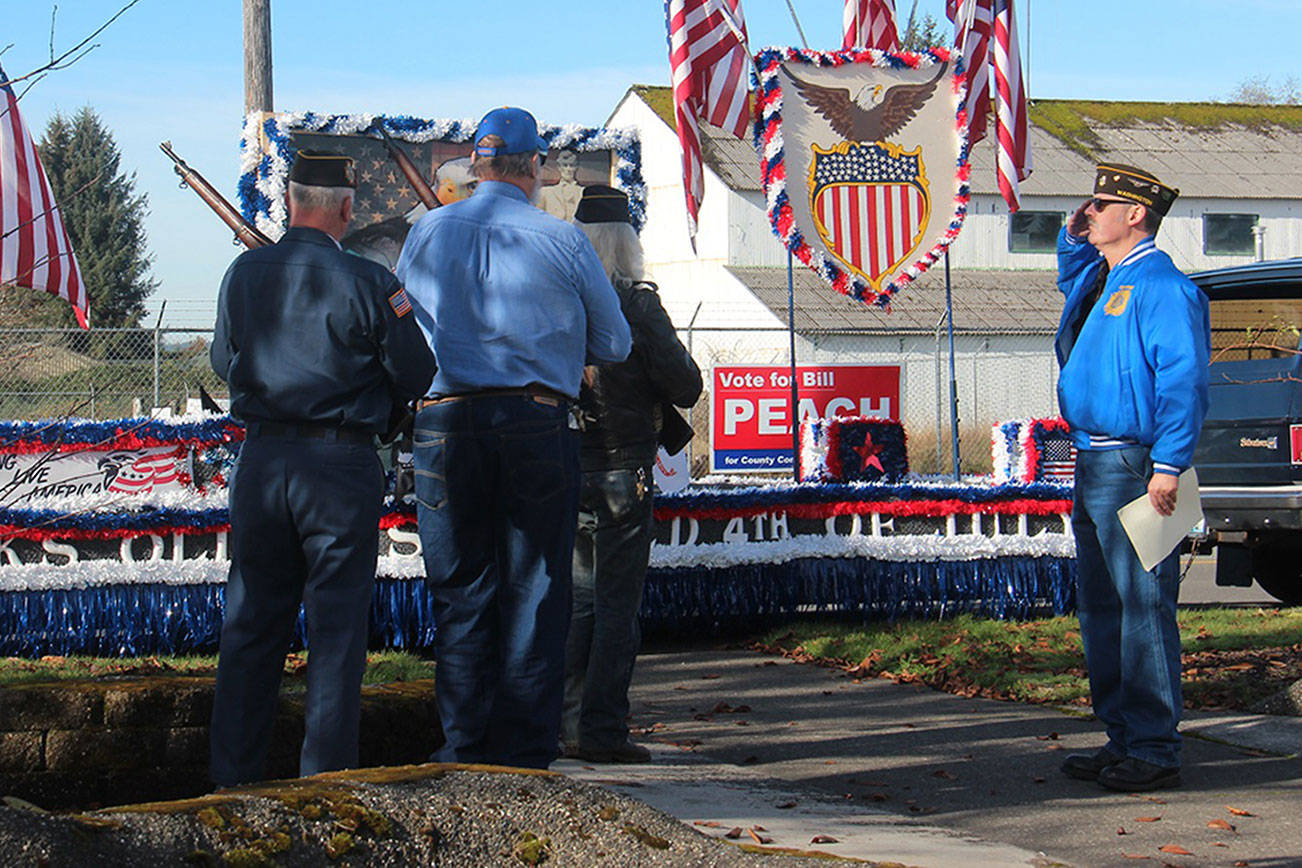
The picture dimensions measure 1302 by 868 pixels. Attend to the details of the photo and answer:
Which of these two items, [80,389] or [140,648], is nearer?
[140,648]

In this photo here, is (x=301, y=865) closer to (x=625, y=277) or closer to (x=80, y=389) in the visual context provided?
(x=625, y=277)

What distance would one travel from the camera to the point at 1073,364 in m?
5.32

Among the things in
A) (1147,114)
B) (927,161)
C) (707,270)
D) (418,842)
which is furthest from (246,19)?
(1147,114)

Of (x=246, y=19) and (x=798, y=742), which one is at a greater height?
(x=246, y=19)

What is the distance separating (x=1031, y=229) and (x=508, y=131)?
3467cm

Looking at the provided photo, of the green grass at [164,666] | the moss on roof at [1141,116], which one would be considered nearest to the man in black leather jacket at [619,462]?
the green grass at [164,666]

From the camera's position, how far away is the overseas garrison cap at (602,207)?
540 centimetres

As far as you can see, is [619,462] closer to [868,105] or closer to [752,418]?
[868,105]

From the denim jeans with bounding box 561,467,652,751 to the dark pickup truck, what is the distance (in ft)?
17.8

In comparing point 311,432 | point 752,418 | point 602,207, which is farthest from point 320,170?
point 752,418

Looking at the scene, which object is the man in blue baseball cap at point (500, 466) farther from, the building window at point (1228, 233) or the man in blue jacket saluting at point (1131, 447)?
the building window at point (1228, 233)

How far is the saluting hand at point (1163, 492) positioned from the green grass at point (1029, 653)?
6.24 ft

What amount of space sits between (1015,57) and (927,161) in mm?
1121

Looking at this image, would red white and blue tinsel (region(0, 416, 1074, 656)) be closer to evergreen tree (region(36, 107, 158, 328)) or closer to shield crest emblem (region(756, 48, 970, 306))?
shield crest emblem (region(756, 48, 970, 306))
